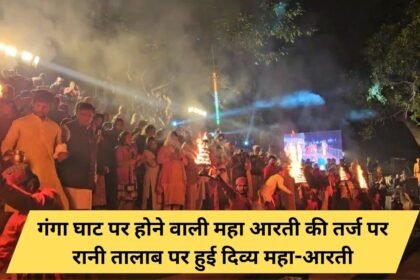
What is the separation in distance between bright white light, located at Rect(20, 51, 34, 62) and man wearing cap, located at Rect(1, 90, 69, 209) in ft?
7.42

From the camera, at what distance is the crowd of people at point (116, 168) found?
4418 mm

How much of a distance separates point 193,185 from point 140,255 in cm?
194

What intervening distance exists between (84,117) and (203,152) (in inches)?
98.9

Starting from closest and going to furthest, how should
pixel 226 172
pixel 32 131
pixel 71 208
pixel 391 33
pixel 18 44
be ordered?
1. pixel 32 131
2. pixel 71 208
3. pixel 18 44
4. pixel 226 172
5. pixel 391 33

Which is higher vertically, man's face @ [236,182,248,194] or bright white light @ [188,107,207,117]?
bright white light @ [188,107,207,117]

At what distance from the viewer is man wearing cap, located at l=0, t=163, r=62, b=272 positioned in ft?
14.0

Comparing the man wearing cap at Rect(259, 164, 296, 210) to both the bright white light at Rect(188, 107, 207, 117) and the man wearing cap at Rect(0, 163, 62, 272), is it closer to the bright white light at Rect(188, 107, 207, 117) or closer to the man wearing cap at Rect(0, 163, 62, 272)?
the bright white light at Rect(188, 107, 207, 117)

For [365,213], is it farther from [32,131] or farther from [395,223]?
[32,131]

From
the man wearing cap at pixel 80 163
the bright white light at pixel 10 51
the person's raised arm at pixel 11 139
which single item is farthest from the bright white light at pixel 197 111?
the person's raised arm at pixel 11 139

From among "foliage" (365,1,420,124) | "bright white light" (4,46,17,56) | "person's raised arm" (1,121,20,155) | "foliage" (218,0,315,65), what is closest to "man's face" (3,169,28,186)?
"person's raised arm" (1,121,20,155)

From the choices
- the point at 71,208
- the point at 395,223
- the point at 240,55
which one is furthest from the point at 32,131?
the point at 240,55

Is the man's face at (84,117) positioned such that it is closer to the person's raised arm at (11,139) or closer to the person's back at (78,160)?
the person's back at (78,160)

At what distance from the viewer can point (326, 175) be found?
9.29 m

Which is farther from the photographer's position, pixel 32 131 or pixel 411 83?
pixel 411 83
